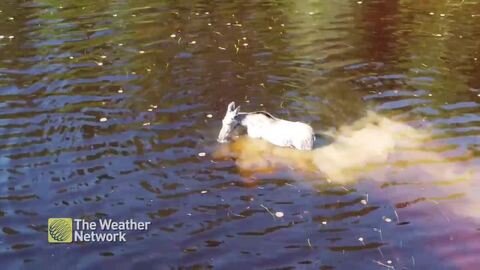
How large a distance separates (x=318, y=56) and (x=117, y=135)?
6.70 metres

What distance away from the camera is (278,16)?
20.6 meters

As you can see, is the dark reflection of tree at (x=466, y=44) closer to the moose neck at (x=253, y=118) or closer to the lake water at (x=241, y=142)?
the lake water at (x=241, y=142)

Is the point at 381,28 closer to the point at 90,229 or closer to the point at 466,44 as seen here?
the point at 466,44

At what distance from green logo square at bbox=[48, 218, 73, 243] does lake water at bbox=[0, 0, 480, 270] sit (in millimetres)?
141

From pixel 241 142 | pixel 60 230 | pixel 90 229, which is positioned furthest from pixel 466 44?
pixel 60 230

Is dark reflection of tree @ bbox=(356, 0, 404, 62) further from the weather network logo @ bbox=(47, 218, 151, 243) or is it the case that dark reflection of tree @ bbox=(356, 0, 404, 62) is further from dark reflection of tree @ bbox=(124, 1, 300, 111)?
the weather network logo @ bbox=(47, 218, 151, 243)

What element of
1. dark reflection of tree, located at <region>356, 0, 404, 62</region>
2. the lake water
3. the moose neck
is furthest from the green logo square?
dark reflection of tree, located at <region>356, 0, 404, 62</region>

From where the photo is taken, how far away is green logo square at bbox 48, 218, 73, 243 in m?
9.70

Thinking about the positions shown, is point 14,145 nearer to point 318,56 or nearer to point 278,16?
point 318,56

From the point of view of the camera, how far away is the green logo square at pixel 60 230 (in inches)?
382

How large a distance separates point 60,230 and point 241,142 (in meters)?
4.27

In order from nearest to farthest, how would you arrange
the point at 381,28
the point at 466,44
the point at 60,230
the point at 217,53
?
the point at 60,230, the point at 217,53, the point at 466,44, the point at 381,28

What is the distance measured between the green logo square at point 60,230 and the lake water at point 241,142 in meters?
0.14

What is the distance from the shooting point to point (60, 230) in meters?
9.91
